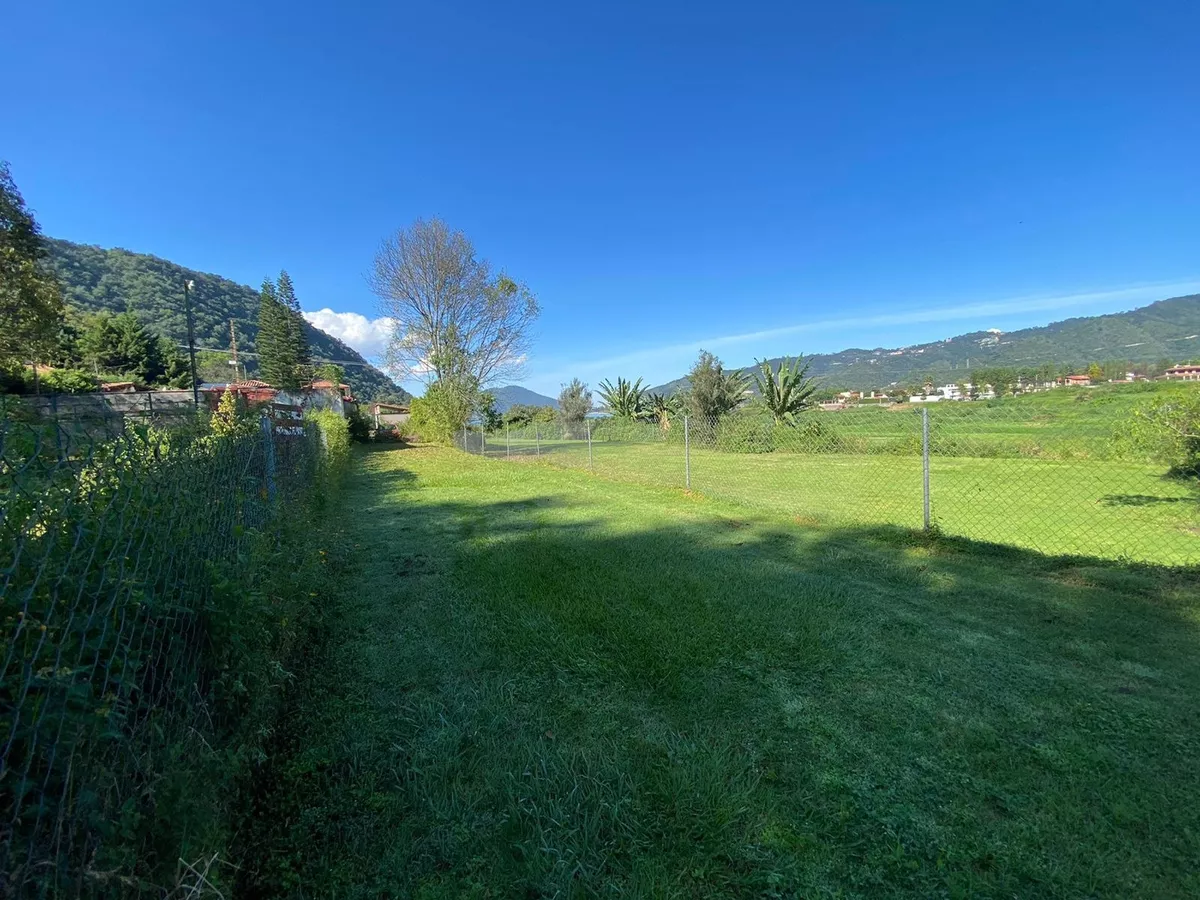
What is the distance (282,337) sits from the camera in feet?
174

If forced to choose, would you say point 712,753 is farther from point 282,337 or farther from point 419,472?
point 282,337

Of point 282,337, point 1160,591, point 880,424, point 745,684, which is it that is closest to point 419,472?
point 880,424

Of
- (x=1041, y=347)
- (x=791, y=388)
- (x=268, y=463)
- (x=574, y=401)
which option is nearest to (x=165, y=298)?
(x=574, y=401)

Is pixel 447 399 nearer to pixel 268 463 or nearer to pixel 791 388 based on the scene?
pixel 791 388

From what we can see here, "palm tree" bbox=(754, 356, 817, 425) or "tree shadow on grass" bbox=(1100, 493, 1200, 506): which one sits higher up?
"palm tree" bbox=(754, 356, 817, 425)

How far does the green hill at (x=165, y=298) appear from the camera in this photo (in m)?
71.4

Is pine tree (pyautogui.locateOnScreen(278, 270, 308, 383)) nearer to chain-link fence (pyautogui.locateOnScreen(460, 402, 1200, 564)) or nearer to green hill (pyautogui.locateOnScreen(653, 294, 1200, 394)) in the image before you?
green hill (pyautogui.locateOnScreen(653, 294, 1200, 394))

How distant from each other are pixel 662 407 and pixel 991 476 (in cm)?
2111

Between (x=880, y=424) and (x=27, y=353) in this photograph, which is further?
(x=27, y=353)

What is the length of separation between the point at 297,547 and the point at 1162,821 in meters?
5.16

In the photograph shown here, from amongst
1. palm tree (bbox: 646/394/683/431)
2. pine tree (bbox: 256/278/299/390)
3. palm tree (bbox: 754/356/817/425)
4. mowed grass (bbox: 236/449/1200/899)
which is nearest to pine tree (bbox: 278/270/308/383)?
pine tree (bbox: 256/278/299/390)

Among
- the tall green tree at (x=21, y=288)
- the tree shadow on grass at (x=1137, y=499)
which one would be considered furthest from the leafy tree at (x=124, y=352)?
the tree shadow on grass at (x=1137, y=499)

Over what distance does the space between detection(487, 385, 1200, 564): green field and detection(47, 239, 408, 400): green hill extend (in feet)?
198

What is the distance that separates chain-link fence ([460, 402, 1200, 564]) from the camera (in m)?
6.23
